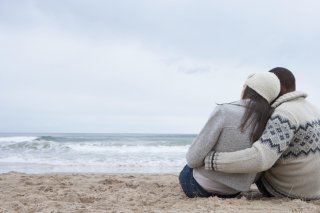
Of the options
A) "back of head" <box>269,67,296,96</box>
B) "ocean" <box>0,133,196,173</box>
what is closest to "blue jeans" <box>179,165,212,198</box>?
"back of head" <box>269,67,296,96</box>

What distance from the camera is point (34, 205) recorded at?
3.55 m

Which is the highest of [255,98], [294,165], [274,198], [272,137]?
[255,98]

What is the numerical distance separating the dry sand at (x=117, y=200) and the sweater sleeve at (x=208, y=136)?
1.24ft

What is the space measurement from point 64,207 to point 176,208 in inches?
34.7

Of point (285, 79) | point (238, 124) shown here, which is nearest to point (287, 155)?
point (238, 124)

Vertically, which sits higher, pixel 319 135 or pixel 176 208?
pixel 319 135

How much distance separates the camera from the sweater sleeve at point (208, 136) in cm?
337

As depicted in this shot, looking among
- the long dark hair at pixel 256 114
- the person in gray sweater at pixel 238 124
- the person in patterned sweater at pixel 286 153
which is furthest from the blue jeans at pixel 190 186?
the long dark hair at pixel 256 114

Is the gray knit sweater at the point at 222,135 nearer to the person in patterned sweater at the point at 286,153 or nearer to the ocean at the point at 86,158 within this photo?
the person in patterned sweater at the point at 286,153

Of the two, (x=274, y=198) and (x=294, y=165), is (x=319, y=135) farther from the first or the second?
(x=274, y=198)

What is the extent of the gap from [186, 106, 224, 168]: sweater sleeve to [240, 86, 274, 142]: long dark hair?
7.7 inches

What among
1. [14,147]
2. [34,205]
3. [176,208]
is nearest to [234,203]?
[176,208]

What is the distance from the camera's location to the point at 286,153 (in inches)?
140

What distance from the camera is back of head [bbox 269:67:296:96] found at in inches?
143
